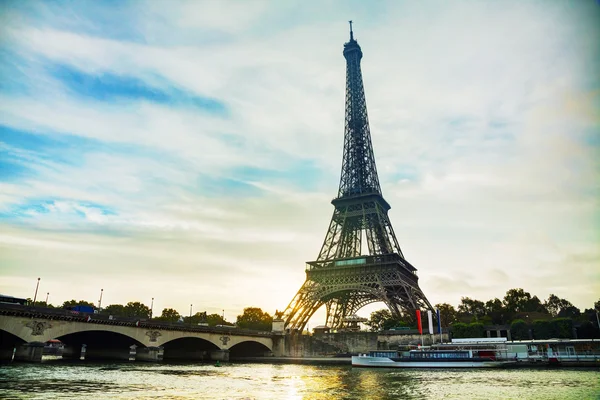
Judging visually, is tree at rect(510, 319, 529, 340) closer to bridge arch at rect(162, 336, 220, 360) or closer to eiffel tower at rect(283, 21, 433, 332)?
eiffel tower at rect(283, 21, 433, 332)

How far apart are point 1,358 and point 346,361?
57367mm

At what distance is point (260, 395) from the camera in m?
31.5

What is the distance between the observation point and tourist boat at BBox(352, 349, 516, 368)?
6412 cm

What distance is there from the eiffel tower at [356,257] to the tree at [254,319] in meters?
42.1

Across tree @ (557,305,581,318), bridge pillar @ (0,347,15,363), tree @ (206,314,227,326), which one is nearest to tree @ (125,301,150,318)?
tree @ (206,314,227,326)

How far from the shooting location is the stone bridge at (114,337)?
168ft

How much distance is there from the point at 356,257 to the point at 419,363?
32.7 meters

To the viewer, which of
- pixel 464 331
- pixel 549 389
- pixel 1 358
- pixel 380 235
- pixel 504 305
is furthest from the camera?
pixel 504 305

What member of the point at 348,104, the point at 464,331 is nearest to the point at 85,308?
the point at 464,331

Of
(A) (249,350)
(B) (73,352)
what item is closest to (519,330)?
(A) (249,350)

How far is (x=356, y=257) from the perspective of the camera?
96625 millimetres

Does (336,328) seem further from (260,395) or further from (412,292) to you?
(260,395)

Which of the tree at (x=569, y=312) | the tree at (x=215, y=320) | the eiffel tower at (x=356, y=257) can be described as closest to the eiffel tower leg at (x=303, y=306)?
the eiffel tower at (x=356, y=257)

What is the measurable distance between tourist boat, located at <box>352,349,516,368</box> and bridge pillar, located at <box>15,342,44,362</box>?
4637 cm
